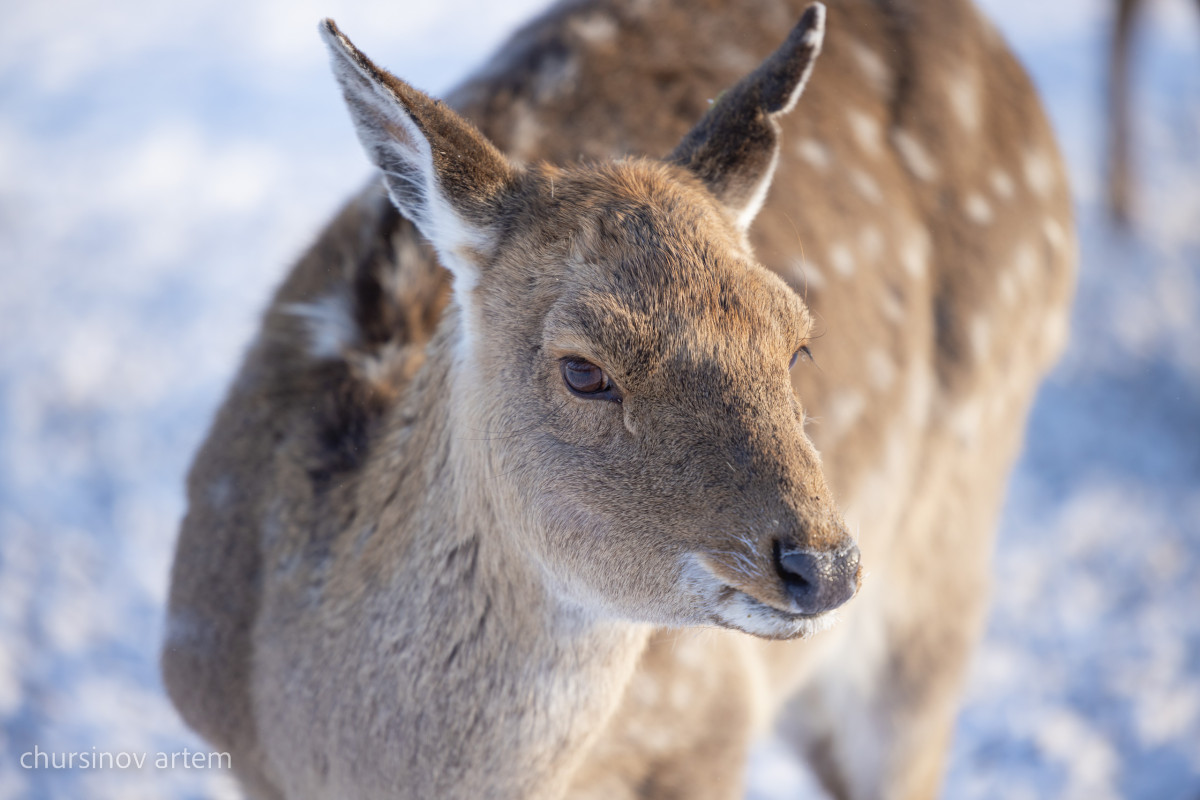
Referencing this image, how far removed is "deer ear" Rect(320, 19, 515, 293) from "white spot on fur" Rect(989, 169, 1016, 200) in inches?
97.3

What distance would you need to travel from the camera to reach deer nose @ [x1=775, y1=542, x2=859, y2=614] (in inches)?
73.2

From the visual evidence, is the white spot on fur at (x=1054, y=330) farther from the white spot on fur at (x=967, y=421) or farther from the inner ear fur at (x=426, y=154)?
the inner ear fur at (x=426, y=154)

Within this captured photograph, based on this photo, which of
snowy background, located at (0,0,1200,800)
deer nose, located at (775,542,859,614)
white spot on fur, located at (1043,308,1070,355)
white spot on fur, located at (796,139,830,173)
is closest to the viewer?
deer nose, located at (775,542,859,614)

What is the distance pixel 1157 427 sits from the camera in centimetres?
645

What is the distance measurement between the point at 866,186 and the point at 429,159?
80.5 inches

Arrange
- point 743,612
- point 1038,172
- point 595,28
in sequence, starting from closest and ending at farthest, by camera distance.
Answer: point 743,612 → point 595,28 → point 1038,172

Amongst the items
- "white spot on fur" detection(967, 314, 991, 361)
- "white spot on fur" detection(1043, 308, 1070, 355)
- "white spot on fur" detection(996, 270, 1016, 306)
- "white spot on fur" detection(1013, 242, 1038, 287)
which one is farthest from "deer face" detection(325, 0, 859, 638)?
"white spot on fur" detection(1043, 308, 1070, 355)

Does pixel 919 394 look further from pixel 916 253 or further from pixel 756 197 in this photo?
pixel 756 197

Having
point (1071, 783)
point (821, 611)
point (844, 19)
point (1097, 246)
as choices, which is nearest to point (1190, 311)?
point (1097, 246)

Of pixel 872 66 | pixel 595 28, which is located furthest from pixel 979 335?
pixel 595 28

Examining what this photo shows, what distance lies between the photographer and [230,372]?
19.0ft

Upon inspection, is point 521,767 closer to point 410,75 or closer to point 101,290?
point 101,290

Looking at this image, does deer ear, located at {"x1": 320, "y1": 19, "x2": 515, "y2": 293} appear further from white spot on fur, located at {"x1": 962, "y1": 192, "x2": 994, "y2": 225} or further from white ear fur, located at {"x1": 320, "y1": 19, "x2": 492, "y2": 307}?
white spot on fur, located at {"x1": 962, "y1": 192, "x2": 994, "y2": 225}

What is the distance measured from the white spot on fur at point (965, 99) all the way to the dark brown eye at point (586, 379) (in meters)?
2.60
